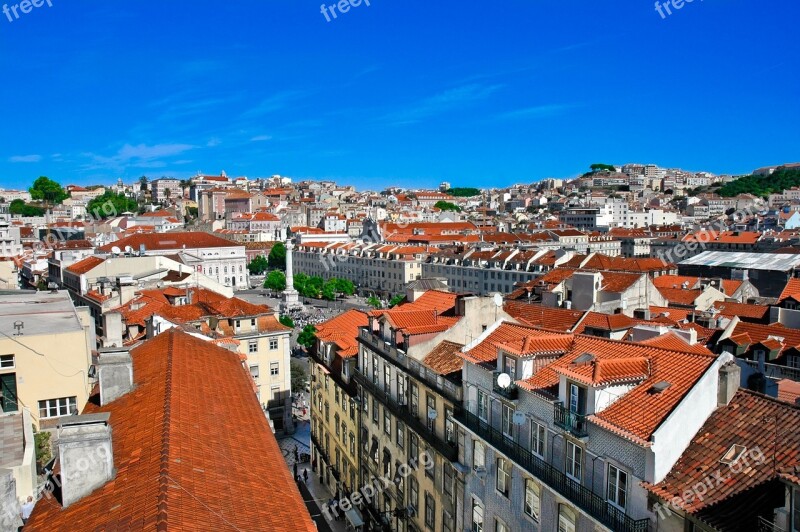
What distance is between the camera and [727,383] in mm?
13797

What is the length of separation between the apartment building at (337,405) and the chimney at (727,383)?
18.2 meters

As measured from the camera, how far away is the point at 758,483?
38.1 ft

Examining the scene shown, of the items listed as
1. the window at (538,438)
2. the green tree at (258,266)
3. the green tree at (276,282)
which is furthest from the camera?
the green tree at (258,266)

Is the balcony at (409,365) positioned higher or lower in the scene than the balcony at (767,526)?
lower

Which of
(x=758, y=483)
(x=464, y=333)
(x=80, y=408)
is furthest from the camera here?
(x=464, y=333)

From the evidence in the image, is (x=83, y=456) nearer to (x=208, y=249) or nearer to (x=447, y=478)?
(x=447, y=478)

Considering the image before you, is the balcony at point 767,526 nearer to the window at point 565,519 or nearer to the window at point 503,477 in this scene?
the window at point 565,519

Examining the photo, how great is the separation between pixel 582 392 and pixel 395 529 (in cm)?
1479

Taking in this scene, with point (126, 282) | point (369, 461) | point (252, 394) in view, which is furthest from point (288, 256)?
point (252, 394)

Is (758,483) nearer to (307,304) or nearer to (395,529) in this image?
(395,529)

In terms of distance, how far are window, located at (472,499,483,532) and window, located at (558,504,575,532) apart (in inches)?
169

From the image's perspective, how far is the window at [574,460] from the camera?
47.8 feet

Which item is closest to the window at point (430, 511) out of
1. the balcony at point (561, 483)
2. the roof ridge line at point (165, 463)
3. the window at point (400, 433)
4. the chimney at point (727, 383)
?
the window at point (400, 433)

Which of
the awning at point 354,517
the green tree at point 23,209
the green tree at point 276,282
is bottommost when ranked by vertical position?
the awning at point 354,517
